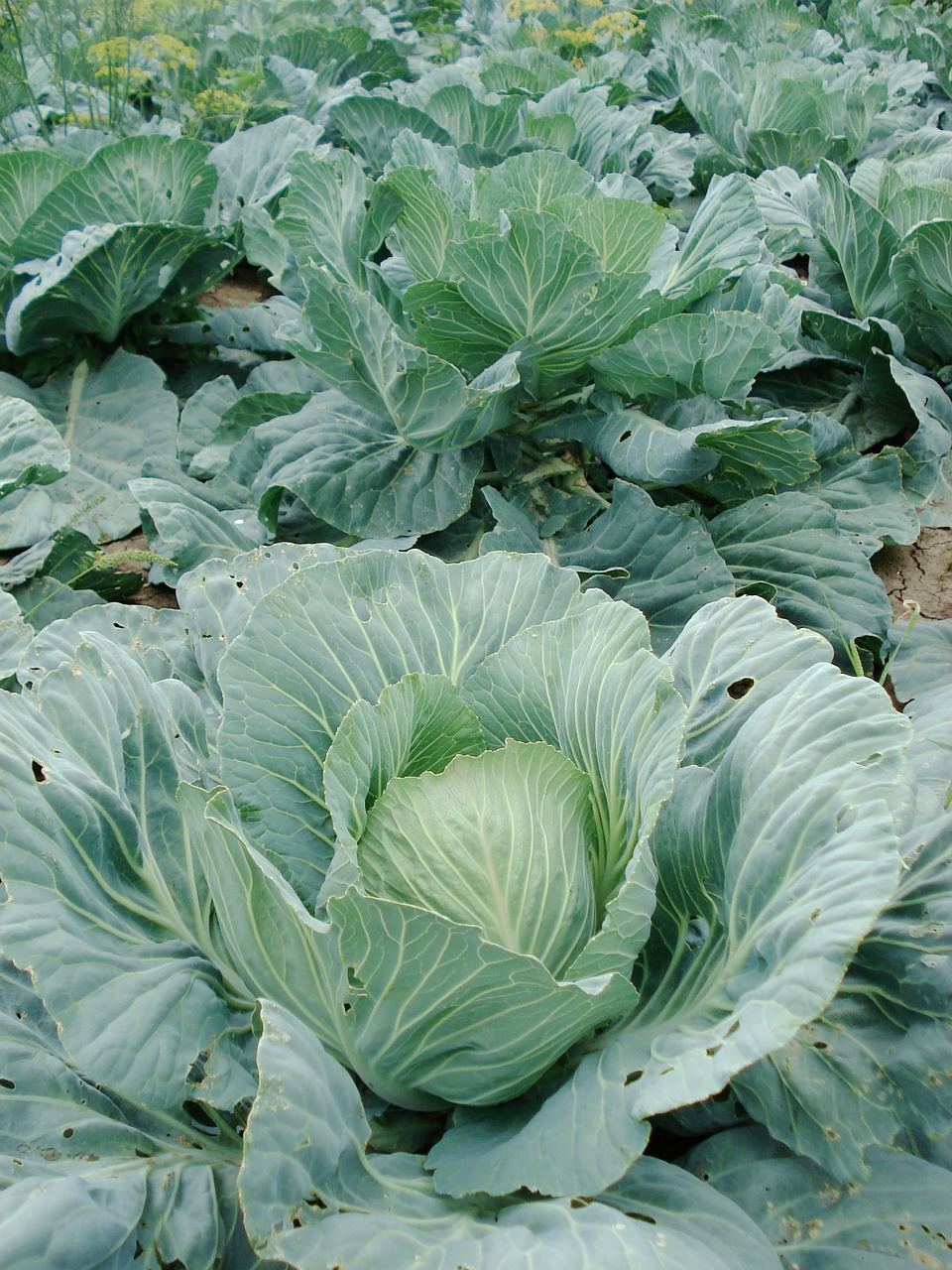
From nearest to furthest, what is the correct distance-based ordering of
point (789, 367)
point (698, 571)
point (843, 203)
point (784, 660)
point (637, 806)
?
1. point (637, 806)
2. point (784, 660)
3. point (698, 571)
4. point (843, 203)
5. point (789, 367)

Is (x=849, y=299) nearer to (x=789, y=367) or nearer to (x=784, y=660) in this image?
(x=789, y=367)

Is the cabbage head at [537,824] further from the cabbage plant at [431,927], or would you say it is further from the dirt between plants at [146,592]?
the dirt between plants at [146,592]

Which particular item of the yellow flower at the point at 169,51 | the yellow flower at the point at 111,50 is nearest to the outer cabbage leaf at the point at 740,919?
the yellow flower at the point at 111,50

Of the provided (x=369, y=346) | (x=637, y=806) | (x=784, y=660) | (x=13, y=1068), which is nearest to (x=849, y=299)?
(x=369, y=346)

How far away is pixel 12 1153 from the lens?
3.58ft

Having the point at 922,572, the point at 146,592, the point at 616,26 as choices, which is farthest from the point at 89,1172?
the point at 616,26

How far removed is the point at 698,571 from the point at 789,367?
1392 millimetres

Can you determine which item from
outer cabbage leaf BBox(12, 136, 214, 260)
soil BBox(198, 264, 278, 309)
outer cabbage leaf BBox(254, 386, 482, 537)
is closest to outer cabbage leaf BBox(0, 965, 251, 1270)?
outer cabbage leaf BBox(254, 386, 482, 537)

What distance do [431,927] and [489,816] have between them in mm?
234

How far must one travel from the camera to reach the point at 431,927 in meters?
0.93

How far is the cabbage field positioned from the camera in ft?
3.18

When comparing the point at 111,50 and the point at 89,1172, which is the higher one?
the point at 111,50

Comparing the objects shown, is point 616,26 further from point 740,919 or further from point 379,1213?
point 379,1213

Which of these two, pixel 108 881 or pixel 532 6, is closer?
pixel 108 881
